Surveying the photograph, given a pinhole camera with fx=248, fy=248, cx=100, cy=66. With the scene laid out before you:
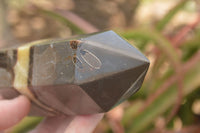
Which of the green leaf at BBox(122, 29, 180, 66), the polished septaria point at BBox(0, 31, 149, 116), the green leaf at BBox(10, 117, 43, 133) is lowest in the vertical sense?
the green leaf at BBox(10, 117, 43, 133)

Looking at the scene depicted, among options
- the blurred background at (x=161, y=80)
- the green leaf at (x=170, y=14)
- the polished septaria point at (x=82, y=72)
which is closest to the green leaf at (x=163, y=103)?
the blurred background at (x=161, y=80)

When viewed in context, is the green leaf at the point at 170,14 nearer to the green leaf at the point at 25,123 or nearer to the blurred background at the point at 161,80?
the blurred background at the point at 161,80

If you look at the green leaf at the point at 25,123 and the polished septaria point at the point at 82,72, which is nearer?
the polished septaria point at the point at 82,72

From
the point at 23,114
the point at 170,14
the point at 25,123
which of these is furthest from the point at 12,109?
the point at 170,14

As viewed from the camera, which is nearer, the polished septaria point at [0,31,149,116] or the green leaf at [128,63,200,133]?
the polished septaria point at [0,31,149,116]

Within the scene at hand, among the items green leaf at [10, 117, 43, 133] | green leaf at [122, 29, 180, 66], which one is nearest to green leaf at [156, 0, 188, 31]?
green leaf at [122, 29, 180, 66]

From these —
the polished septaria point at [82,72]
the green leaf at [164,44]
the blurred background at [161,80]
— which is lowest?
the blurred background at [161,80]

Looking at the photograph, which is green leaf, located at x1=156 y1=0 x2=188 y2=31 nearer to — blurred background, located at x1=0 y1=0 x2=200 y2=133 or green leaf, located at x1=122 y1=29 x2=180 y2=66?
blurred background, located at x1=0 y1=0 x2=200 y2=133

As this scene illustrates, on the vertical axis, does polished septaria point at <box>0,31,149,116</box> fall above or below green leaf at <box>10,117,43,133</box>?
above
